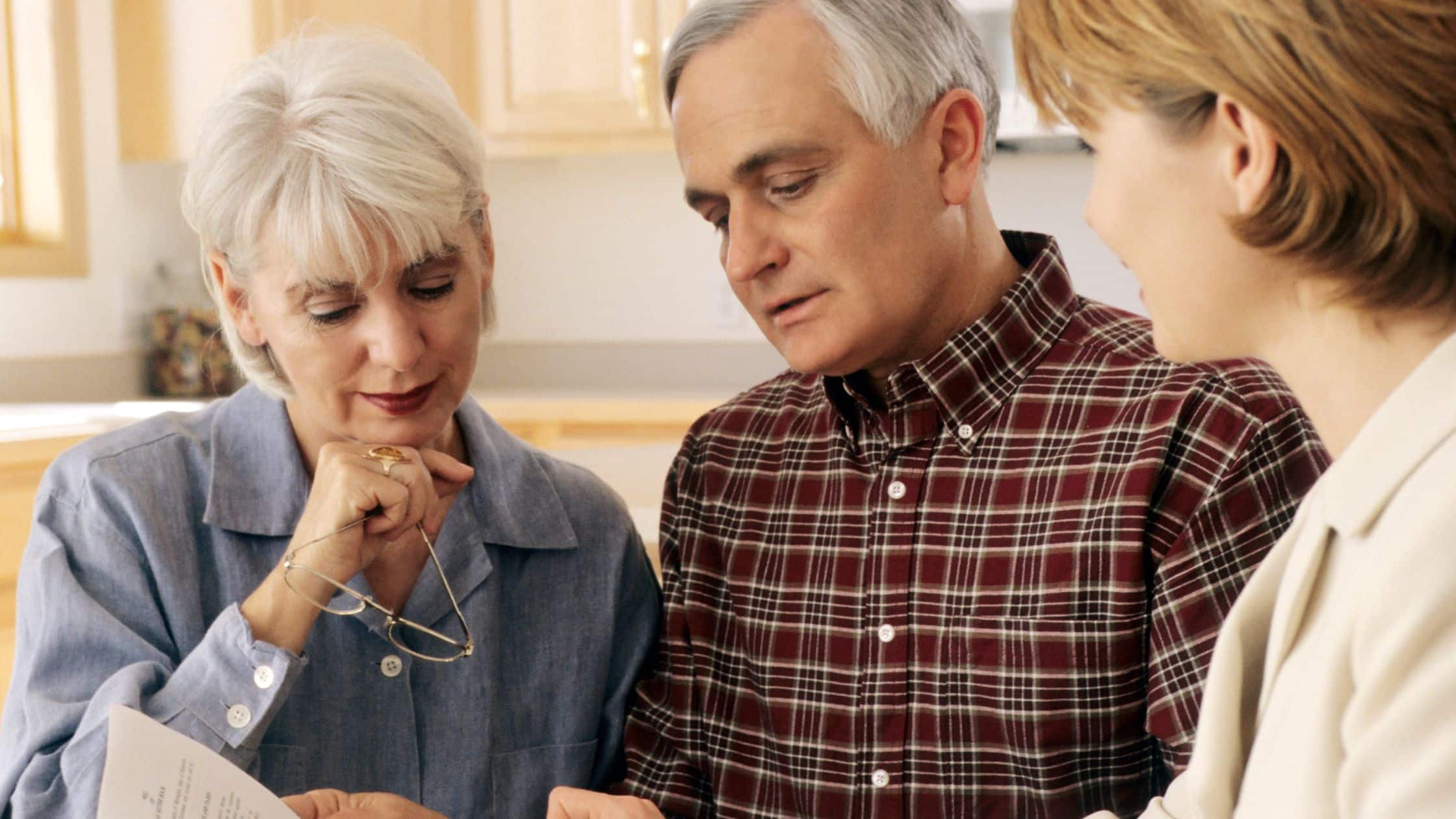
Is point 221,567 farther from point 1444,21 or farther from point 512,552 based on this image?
point 1444,21

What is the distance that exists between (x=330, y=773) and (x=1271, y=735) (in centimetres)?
91

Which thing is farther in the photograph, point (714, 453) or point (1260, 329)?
point (714, 453)

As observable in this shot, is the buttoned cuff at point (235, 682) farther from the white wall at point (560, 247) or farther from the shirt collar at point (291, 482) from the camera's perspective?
the white wall at point (560, 247)

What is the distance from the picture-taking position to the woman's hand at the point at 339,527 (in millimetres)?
1224

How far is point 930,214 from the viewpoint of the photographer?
1347mm

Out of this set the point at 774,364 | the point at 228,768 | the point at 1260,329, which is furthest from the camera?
the point at 774,364

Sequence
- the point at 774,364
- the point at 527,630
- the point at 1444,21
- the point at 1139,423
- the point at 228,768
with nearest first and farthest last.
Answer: the point at 1444,21 → the point at 228,768 → the point at 1139,423 → the point at 527,630 → the point at 774,364

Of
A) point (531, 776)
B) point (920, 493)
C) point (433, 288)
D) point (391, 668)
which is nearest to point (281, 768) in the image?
point (391, 668)

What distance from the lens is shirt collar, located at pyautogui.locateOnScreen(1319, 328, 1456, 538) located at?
0.64 meters

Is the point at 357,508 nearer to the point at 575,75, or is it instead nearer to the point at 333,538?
the point at 333,538

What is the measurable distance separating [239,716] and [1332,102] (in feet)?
3.12

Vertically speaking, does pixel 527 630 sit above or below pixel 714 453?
below

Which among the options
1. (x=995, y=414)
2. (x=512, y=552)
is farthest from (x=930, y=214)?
(x=512, y=552)

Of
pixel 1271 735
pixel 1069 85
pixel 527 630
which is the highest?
pixel 1069 85
